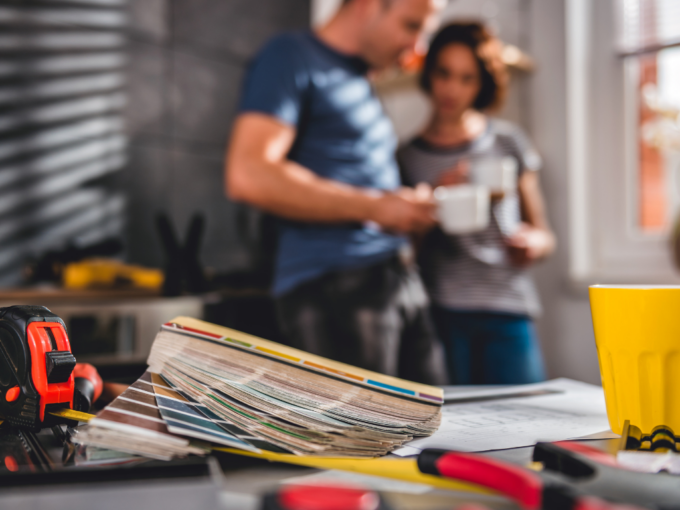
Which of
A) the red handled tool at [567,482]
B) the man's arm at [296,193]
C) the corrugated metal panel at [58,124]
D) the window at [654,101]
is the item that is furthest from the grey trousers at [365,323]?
the window at [654,101]

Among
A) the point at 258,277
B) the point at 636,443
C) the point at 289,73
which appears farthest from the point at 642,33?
the point at 636,443

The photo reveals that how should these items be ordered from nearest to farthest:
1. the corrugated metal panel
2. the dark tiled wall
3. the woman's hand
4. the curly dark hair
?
the woman's hand
the curly dark hair
the corrugated metal panel
the dark tiled wall

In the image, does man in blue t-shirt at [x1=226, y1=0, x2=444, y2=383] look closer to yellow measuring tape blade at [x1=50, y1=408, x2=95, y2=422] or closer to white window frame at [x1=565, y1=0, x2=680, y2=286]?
yellow measuring tape blade at [x1=50, y1=408, x2=95, y2=422]

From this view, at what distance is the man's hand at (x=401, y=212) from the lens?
973 mm

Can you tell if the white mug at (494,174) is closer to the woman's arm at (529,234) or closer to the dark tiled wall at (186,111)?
the woman's arm at (529,234)

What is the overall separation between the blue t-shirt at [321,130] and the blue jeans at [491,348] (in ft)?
1.02

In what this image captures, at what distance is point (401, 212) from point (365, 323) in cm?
21

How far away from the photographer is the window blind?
1.69 metres

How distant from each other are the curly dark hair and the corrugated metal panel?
1.09 metres

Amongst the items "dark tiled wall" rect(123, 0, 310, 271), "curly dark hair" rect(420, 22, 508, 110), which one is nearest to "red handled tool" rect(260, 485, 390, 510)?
"curly dark hair" rect(420, 22, 508, 110)

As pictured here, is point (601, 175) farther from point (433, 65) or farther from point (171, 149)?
point (171, 149)

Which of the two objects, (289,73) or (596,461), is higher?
(289,73)

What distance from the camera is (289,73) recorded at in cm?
100

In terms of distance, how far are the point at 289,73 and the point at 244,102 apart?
11 cm
